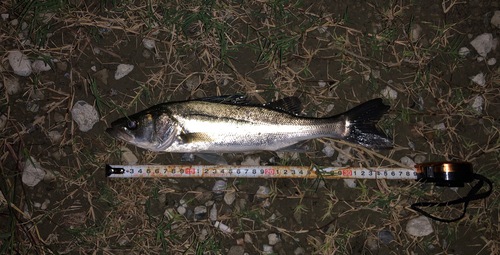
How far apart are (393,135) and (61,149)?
4.79 metres

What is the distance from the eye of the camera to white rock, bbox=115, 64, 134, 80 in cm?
388

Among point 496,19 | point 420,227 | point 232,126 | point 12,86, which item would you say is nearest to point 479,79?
point 496,19

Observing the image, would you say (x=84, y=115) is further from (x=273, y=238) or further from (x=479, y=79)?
(x=479, y=79)

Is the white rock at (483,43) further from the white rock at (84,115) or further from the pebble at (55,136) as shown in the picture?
the pebble at (55,136)

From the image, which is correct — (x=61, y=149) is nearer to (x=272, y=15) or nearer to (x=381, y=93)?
(x=272, y=15)

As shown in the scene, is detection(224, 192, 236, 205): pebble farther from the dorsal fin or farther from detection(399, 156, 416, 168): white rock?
detection(399, 156, 416, 168): white rock

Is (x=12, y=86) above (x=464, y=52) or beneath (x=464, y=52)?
beneath

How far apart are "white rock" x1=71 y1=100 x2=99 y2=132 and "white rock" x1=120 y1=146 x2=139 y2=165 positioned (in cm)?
57

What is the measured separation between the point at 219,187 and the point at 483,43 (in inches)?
174

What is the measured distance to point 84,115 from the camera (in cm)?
383

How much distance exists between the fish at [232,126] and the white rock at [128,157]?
0.49 metres

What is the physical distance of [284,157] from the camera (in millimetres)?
3902

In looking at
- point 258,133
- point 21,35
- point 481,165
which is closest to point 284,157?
point 258,133

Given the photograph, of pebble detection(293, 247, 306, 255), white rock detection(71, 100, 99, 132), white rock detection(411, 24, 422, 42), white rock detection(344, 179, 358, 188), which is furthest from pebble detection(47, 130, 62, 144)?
white rock detection(411, 24, 422, 42)
